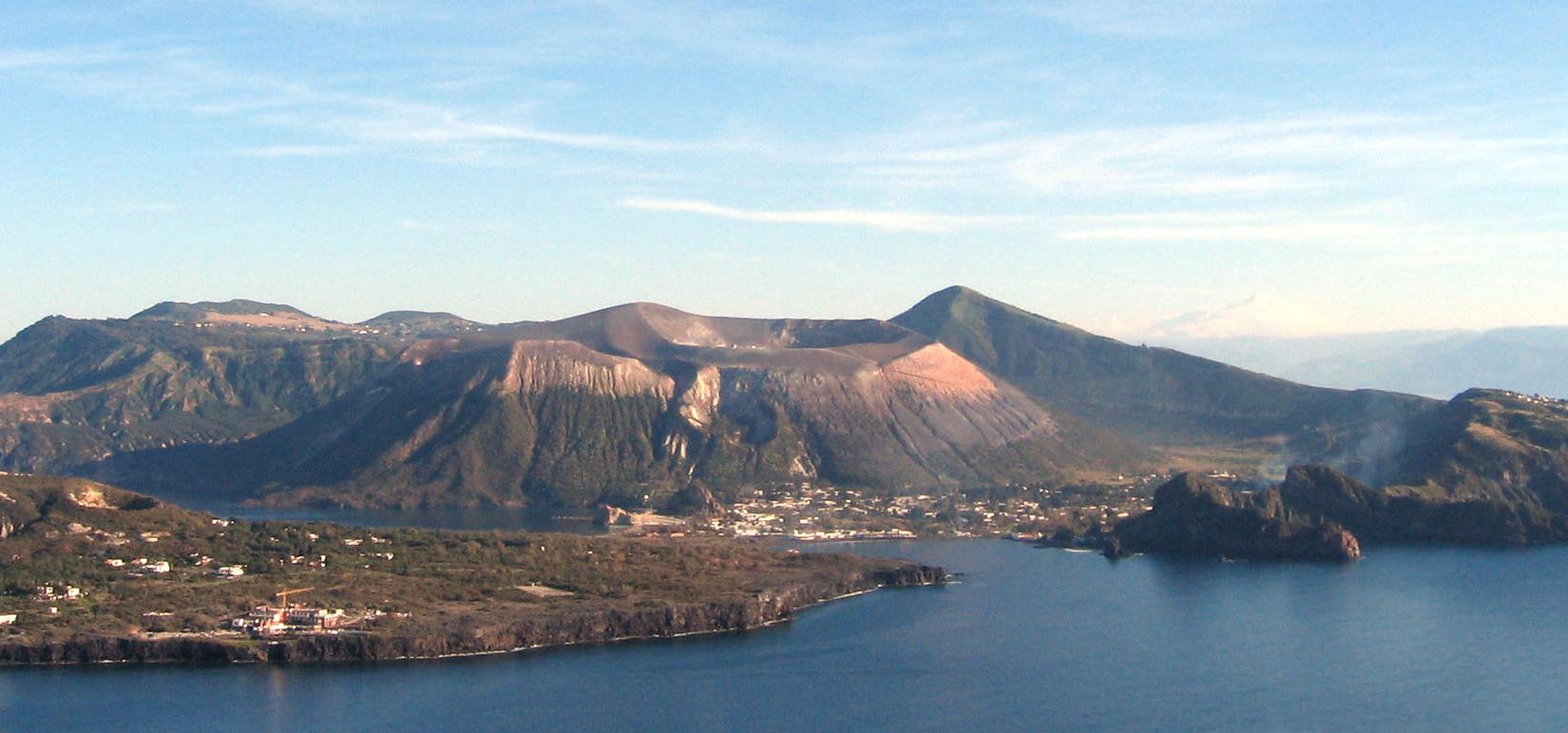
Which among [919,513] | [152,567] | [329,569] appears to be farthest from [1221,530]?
[152,567]

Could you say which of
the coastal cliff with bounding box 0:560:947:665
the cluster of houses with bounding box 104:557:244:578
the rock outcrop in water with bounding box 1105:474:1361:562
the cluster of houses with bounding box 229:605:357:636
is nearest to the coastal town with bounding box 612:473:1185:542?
the rock outcrop in water with bounding box 1105:474:1361:562

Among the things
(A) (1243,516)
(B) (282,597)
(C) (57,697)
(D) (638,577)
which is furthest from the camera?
(A) (1243,516)

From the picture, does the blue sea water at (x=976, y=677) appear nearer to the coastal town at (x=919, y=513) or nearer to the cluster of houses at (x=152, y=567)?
the cluster of houses at (x=152, y=567)

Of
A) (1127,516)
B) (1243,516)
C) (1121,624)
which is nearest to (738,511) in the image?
(1127,516)

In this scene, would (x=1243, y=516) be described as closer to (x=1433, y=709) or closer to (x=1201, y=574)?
(x=1201, y=574)

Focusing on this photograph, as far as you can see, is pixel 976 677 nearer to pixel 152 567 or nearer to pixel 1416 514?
pixel 152 567

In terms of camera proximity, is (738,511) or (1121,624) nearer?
(1121,624)

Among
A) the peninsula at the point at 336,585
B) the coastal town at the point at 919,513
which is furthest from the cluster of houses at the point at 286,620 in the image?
the coastal town at the point at 919,513
